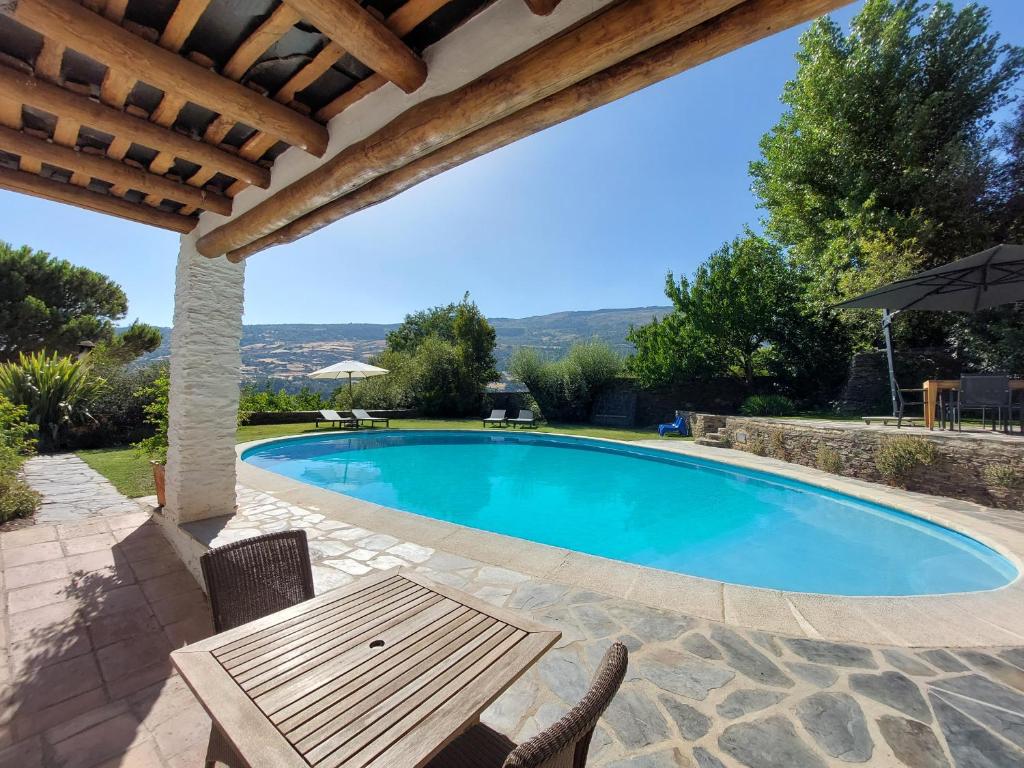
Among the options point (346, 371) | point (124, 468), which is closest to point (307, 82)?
point (124, 468)

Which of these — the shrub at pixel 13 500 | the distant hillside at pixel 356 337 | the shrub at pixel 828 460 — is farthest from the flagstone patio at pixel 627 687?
the distant hillside at pixel 356 337

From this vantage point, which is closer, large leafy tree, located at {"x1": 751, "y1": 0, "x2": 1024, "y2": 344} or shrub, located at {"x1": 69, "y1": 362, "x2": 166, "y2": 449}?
shrub, located at {"x1": 69, "y1": 362, "x2": 166, "y2": 449}

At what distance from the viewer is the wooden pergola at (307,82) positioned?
152 centimetres

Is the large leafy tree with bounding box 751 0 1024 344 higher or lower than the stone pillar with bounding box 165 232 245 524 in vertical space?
higher

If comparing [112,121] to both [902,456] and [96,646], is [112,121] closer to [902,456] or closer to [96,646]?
[96,646]

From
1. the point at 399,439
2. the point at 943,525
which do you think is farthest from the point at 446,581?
the point at 399,439

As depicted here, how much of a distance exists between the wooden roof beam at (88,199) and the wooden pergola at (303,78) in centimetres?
2

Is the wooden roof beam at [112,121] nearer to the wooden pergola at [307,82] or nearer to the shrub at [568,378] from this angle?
the wooden pergola at [307,82]

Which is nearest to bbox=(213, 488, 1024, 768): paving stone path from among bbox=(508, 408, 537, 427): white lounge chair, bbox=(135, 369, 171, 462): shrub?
bbox=(135, 369, 171, 462): shrub

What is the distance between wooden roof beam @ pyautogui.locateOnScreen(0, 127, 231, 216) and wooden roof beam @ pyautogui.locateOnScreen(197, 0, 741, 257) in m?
1.07

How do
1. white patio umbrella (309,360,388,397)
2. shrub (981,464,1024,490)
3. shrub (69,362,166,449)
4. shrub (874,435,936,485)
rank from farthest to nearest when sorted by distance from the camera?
white patio umbrella (309,360,388,397)
shrub (69,362,166,449)
shrub (874,435,936,485)
shrub (981,464,1024,490)

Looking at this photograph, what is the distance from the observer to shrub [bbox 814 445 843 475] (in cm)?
733

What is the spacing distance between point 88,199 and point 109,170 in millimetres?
680

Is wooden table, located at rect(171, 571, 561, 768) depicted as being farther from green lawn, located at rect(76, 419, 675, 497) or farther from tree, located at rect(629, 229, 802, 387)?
tree, located at rect(629, 229, 802, 387)
